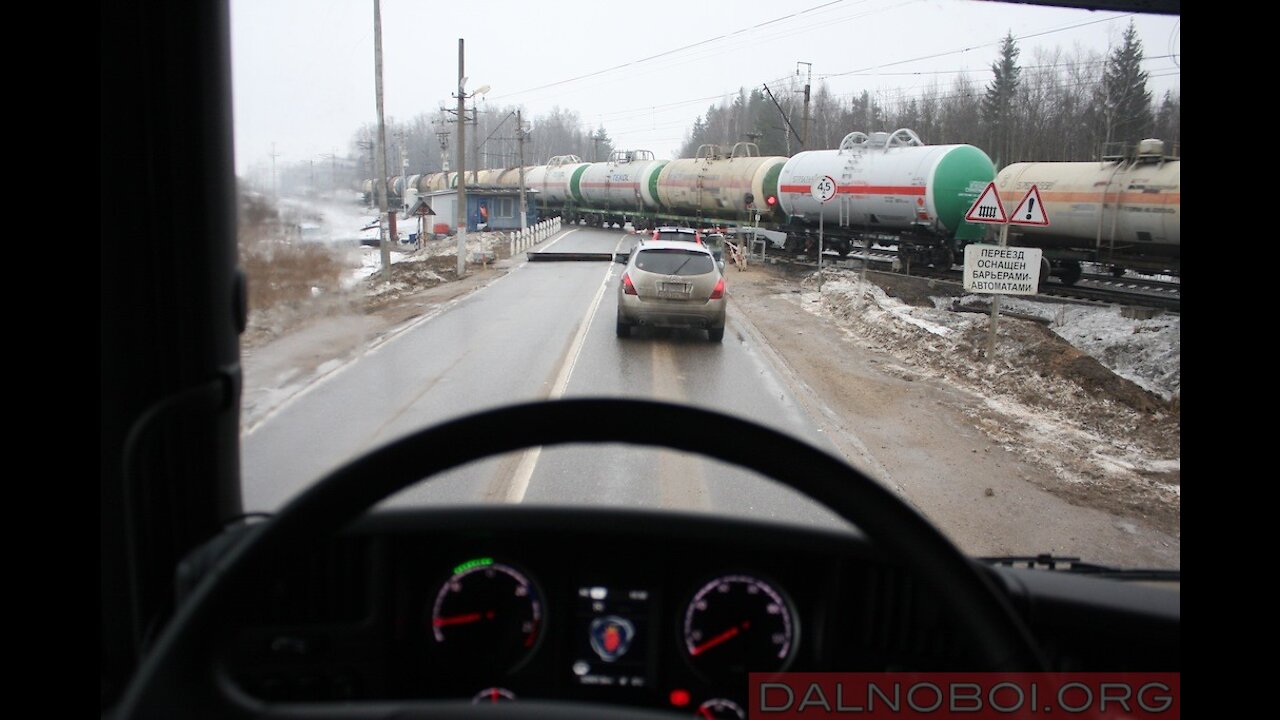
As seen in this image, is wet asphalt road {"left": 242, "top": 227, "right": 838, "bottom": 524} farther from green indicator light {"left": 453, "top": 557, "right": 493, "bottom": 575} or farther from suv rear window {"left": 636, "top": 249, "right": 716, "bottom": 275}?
suv rear window {"left": 636, "top": 249, "right": 716, "bottom": 275}

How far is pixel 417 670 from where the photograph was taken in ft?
6.89

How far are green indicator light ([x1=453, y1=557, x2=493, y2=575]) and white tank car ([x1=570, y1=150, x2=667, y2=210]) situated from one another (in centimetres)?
3853

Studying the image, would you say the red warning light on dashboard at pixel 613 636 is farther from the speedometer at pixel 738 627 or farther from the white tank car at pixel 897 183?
the white tank car at pixel 897 183

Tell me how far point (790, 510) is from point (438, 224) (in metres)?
26.5

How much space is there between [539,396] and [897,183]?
16.2 m

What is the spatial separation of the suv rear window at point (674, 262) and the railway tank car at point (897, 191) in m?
10.2

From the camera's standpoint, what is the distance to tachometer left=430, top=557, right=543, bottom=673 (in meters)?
2.09

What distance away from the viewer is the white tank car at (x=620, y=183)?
41.0 m

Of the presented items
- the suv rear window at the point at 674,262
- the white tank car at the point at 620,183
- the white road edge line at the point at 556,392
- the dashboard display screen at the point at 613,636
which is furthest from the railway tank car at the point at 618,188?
the dashboard display screen at the point at 613,636

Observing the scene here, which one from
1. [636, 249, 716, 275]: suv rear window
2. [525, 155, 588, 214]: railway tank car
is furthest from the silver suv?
[525, 155, 588, 214]: railway tank car

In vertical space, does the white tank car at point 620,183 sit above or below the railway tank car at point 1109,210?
above
